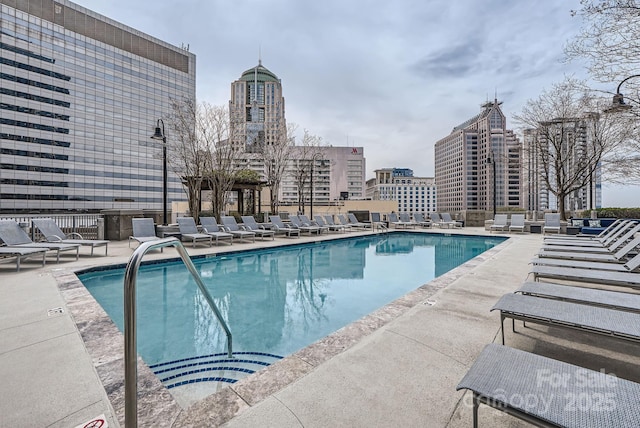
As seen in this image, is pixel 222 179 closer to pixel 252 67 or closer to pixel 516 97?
pixel 516 97

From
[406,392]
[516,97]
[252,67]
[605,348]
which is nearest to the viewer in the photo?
[406,392]

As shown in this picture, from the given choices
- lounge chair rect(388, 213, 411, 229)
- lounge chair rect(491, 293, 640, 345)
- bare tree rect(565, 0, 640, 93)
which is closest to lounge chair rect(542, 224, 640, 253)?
bare tree rect(565, 0, 640, 93)

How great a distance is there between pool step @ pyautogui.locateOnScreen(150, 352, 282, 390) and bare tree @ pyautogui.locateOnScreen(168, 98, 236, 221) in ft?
34.2

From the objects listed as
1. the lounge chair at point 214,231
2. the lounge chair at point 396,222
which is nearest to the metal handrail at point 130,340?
the lounge chair at point 214,231

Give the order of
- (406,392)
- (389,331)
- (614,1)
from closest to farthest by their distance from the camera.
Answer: (406,392) < (389,331) < (614,1)

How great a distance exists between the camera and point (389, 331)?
8.97ft

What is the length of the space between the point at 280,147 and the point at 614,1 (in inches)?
584

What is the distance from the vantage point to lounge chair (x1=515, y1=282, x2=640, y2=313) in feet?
7.57

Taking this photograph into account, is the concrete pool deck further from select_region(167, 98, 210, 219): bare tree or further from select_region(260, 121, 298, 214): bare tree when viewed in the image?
select_region(260, 121, 298, 214): bare tree

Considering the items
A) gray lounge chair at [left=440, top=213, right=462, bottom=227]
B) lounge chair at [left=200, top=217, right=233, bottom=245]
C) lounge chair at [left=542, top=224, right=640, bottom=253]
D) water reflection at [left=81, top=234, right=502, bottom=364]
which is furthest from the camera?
gray lounge chair at [left=440, top=213, right=462, bottom=227]

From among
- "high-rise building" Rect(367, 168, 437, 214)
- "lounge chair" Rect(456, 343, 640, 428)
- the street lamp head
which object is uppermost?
"high-rise building" Rect(367, 168, 437, 214)

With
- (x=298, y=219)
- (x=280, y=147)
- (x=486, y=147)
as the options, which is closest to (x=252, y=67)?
(x=486, y=147)

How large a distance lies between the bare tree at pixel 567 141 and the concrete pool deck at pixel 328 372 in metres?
15.4

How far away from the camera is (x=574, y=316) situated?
210 centimetres
